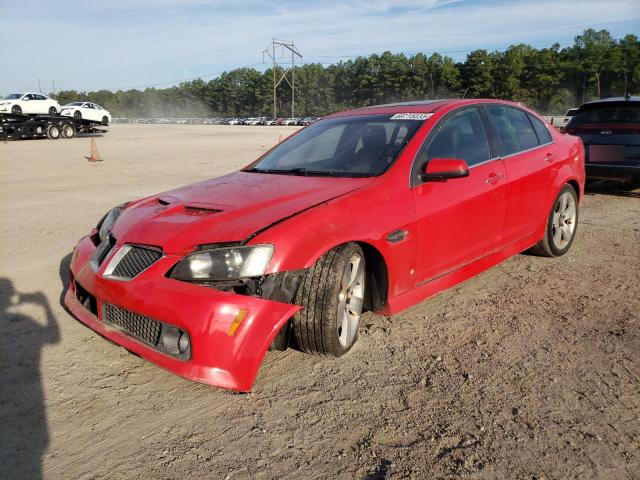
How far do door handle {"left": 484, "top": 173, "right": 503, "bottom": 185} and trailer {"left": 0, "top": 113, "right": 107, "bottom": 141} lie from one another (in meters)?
27.7

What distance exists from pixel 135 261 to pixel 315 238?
1037 millimetres

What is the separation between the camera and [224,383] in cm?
260

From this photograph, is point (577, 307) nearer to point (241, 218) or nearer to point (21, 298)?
point (241, 218)

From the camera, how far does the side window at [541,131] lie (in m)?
5.07

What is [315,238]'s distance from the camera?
2.93 m

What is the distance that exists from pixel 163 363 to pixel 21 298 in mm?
2373

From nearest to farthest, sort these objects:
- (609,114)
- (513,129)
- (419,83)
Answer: (513,129) → (609,114) → (419,83)

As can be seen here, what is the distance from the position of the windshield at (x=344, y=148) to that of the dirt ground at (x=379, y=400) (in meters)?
1.16

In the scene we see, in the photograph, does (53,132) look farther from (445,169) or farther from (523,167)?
(445,169)

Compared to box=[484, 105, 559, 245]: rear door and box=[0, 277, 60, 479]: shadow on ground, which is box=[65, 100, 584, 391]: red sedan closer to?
box=[484, 105, 559, 245]: rear door

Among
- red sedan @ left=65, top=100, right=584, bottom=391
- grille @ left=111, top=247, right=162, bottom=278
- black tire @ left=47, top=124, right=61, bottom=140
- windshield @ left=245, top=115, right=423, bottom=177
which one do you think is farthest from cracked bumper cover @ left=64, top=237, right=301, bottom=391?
black tire @ left=47, top=124, right=61, bottom=140

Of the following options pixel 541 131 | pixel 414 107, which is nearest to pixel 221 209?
pixel 414 107

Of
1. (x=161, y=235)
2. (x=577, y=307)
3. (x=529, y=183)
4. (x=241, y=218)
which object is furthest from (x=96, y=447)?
(x=529, y=183)

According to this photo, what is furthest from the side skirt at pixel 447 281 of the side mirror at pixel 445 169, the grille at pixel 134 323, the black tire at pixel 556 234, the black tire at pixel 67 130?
the black tire at pixel 67 130
